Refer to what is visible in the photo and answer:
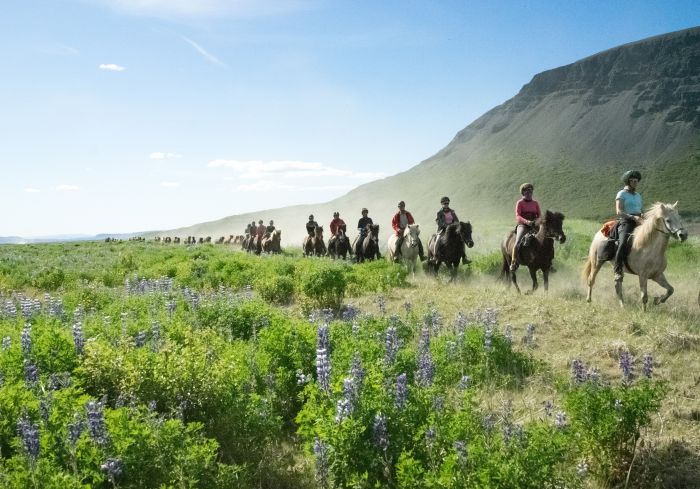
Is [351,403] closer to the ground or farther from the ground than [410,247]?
closer to the ground

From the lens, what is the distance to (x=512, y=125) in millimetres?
161250

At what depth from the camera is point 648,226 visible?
36.5 feet

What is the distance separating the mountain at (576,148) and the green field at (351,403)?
8132 cm

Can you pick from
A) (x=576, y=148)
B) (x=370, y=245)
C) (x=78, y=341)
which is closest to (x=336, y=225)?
(x=370, y=245)

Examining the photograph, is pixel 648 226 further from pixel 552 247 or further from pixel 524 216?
pixel 524 216

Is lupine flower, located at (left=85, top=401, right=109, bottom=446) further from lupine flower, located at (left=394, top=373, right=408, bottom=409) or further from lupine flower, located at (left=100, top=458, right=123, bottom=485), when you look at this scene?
lupine flower, located at (left=394, top=373, right=408, bottom=409)

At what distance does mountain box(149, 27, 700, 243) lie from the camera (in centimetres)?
10906

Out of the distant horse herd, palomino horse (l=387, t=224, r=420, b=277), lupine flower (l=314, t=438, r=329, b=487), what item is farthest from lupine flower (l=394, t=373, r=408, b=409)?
palomino horse (l=387, t=224, r=420, b=277)

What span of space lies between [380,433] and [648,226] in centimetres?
952

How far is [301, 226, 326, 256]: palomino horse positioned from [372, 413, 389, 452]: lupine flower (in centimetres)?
2452

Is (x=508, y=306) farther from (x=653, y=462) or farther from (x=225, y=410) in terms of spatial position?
(x=225, y=410)

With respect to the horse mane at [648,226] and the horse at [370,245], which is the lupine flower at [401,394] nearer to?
the horse mane at [648,226]

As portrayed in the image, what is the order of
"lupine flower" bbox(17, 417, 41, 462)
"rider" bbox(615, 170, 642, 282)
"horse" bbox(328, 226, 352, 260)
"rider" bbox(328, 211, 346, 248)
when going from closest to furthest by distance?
1. "lupine flower" bbox(17, 417, 41, 462)
2. "rider" bbox(615, 170, 642, 282)
3. "horse" bbox(328, 226, 352, 260)
4. "rider" bbox(328, 211, 346, 248)

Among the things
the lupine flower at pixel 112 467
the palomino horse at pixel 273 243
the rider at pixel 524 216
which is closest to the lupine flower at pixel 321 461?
the lupine flower at pixel 112 467
